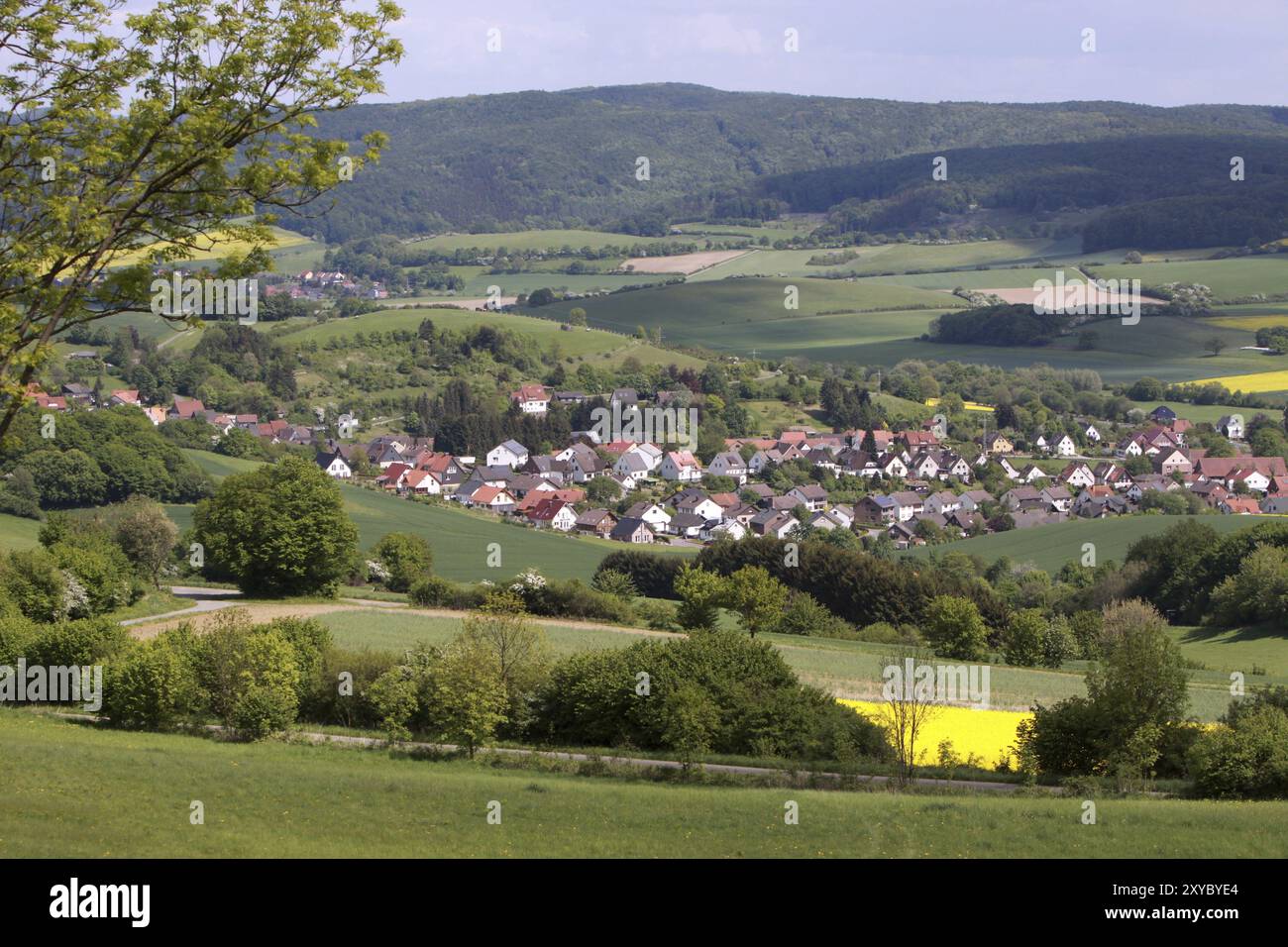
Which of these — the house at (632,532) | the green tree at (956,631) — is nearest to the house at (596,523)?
the house at (632,532)

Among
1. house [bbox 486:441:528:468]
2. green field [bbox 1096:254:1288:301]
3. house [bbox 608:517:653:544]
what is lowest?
house [bbox 608:517:653:544]

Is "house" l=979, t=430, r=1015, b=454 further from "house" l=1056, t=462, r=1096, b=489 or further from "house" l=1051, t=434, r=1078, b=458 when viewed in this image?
"house" l=1056, t=462, r=1096, b=489

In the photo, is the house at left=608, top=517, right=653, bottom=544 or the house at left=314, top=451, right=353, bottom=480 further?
the house at left=314, top=451, right=353, bottom=480

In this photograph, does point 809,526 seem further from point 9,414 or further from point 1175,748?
point 9,414

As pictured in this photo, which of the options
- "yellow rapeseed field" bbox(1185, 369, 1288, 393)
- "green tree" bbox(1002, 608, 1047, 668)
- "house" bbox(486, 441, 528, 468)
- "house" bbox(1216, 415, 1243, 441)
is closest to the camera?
"green tree" bbox(1002, 608, 1047, 668)

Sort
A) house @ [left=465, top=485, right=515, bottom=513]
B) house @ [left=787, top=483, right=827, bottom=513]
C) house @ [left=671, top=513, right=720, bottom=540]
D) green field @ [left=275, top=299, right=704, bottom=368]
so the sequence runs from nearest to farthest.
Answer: house @ [left=671, top=513, right=720, bottom=540] → house @ [left=465, top=485, right=515, bottom=513] → house @ [left=787, top=483, right=827, bottom=513] → green field @ [left=275, top=299, right=704, bottom=368]

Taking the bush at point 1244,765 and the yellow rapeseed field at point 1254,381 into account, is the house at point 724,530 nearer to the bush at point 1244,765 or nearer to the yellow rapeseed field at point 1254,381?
the yellow rapeseed field at point 1254,381

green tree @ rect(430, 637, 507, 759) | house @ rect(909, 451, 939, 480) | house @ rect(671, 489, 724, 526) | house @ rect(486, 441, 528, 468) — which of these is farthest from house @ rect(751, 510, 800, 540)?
green tree @ rect(430, 637, 507, 759)

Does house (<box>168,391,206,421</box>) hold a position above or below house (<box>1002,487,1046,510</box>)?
above

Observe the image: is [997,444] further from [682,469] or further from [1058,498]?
[682,469]
